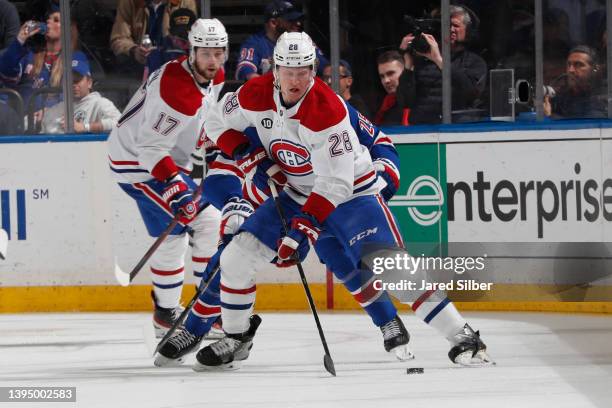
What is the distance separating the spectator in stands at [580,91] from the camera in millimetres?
6414

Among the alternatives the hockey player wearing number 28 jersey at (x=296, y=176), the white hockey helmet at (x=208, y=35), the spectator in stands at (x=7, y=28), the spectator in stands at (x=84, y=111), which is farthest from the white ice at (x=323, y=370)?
the spectator in stands at (x=7, y=28)

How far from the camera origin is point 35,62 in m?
6.76

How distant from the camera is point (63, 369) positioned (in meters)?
4.96

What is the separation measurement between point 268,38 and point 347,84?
1.47 ft

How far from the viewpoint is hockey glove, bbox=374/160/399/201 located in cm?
475

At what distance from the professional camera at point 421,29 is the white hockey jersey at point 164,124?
4.33 ft

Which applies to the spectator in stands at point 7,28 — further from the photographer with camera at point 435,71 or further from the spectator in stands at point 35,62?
the photographer with camera at point 435,71

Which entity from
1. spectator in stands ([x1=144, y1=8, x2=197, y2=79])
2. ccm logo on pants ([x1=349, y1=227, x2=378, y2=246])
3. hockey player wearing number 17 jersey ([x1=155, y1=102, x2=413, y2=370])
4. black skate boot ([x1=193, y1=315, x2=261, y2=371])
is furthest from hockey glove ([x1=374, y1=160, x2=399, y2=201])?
spectator in stands ([x1=144, y1=8, x2=197, y2=79])

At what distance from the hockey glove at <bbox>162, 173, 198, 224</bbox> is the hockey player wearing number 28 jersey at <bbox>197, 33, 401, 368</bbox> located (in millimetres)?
507

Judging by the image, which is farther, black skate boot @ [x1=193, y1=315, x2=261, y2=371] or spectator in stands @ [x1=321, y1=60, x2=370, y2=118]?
spectator in stands @ [x1=321, y1=60, x2=370, y2=118]

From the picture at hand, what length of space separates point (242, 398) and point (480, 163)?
2447mm

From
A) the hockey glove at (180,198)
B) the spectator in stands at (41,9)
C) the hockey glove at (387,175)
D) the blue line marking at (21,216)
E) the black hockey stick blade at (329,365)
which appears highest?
the spectator in stands at (41,9)

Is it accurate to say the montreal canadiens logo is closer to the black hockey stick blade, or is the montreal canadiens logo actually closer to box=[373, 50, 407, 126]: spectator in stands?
the black hockey stick blade

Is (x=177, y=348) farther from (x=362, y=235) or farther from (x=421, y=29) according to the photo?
(x=421, y=29)
